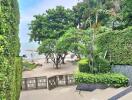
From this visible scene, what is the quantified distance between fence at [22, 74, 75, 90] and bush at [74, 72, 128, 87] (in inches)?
85.3

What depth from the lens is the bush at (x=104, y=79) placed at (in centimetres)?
1900

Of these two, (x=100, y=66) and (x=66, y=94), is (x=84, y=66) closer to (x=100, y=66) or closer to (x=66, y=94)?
(x=100, y=66)

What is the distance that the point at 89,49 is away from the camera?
2053 centimetres

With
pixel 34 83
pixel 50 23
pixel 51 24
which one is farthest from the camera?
pixel 50 23

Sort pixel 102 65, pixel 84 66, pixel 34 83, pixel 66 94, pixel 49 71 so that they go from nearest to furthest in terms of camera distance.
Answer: pixel 66 94
pixel 102 65
pixel 84 66
pixel 34 83
pixel 49 71

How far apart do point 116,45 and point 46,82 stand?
17.0 ft

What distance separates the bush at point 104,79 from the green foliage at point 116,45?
1.33m

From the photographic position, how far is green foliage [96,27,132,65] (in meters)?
20.0

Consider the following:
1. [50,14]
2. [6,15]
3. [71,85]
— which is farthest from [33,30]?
[6,15]

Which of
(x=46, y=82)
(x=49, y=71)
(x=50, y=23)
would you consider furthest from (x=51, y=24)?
(x=46, y=82)

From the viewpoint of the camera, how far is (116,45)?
2058 centimetres

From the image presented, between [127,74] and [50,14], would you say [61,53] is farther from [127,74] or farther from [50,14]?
[127,74]

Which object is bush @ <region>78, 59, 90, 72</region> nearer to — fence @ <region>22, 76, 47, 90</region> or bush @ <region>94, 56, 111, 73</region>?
bush @ <region>94, 56, 111, 73</region>

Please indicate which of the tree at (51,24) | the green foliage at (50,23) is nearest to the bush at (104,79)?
the tree at (51,24)
